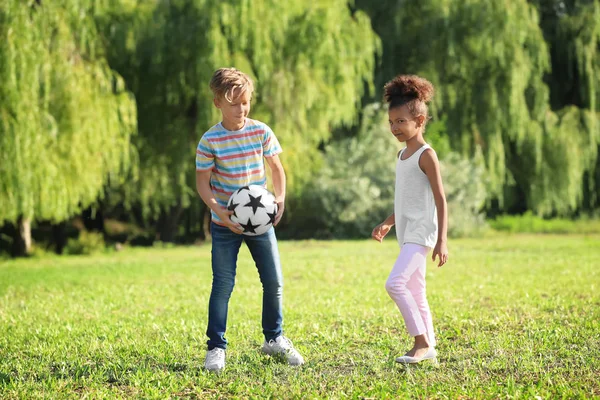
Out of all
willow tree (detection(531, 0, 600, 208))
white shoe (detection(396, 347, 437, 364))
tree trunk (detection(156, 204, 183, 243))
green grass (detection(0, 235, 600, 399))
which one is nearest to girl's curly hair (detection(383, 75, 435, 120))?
white shoe (detection(396, 347, 437, 364))

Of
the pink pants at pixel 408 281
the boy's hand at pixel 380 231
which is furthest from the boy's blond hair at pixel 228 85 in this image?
the pink pants at pixel 408 281

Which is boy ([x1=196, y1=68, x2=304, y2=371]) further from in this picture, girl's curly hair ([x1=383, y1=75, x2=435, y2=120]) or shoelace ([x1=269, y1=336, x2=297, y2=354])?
girl's curly hair ([x1=383, y1=75, x2=435, y2=120])

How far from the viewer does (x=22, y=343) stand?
6.43 meters

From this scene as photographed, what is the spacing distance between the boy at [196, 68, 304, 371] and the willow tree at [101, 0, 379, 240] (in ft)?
42.4

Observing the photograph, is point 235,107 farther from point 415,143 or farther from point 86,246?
point 86,246

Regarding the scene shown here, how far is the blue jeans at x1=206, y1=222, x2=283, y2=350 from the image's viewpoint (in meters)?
5.16

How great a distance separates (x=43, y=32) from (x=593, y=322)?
12104 mm

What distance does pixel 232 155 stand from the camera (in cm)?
509

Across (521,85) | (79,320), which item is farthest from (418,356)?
(521,85)

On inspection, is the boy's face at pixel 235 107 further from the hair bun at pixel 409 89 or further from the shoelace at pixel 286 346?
the shoelace at pixel 286 346

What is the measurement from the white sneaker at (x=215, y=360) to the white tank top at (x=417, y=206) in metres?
1.44

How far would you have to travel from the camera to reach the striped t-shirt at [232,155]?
16.6 ft

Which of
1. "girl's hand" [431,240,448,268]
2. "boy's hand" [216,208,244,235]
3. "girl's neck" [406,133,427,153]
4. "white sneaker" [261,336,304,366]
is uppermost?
"girl's neck" [406,133,427,153]

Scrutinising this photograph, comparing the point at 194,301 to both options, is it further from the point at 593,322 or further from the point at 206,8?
the point at 206,8
